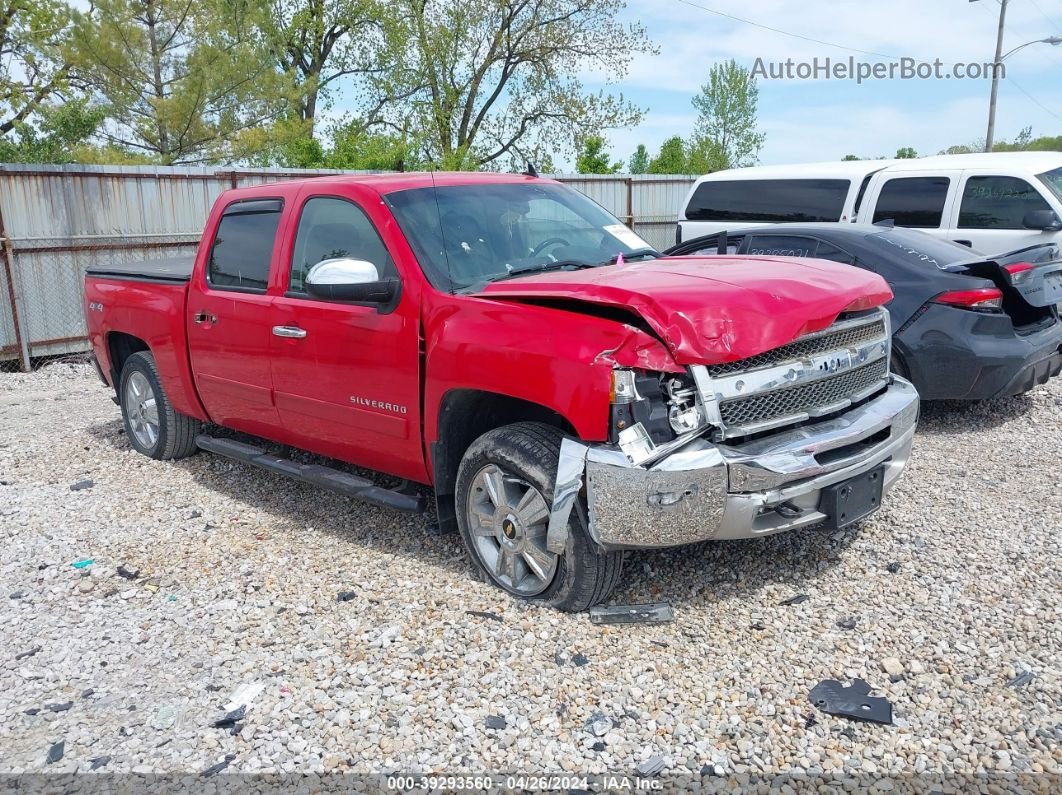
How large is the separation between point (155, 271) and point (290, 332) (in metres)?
2.02

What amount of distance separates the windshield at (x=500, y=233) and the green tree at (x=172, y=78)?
16.2 meters

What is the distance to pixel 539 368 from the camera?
11.8 feet

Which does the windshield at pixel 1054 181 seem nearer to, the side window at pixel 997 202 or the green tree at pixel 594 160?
the side window at pixel 997 202

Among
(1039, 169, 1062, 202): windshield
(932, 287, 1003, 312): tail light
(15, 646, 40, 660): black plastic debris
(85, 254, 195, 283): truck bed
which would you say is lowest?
(15, 646, 40, 660): black plastic debris

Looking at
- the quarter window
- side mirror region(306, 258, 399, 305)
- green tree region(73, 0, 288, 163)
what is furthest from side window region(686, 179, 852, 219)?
green tree region(73, 0, 288, 163)

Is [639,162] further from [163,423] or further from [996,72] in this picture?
[163,423]

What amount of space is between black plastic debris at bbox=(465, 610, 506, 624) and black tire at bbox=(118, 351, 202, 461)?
3.38 meters

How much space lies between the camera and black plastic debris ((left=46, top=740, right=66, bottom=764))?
309 centimetres

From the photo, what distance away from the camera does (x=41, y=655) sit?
3811 mm

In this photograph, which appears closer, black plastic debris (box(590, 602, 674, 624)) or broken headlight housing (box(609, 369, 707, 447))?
broken headlight housing (box(609, 369, 707, 447))

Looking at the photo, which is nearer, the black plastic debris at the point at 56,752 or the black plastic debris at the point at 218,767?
the black plastic debris at the point at 218,767

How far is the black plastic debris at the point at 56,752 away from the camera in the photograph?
3092 millimetres

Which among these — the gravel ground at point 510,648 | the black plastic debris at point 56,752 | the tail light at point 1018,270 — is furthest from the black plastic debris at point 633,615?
the tail light at point 1018,270

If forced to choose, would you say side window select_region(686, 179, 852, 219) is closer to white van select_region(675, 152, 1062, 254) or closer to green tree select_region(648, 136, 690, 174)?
white van select_region(675, 152, 1062, 254)
